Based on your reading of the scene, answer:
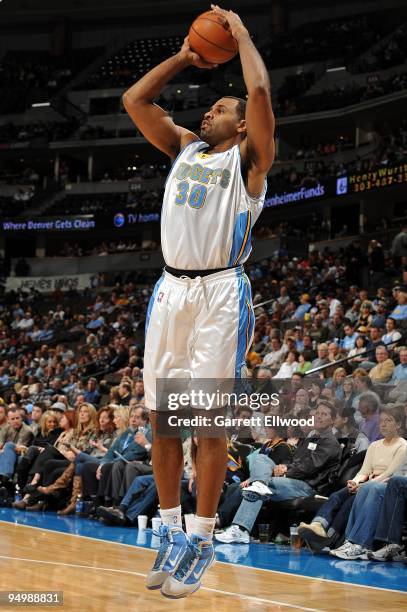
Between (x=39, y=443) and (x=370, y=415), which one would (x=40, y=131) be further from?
(x=370, y=415)

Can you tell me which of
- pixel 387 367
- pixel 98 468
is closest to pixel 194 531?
pixel 98 468

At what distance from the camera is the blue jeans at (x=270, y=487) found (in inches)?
295

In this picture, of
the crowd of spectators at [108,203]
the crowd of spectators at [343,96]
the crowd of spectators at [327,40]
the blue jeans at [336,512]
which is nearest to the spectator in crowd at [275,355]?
the blue jeans at [336,512]

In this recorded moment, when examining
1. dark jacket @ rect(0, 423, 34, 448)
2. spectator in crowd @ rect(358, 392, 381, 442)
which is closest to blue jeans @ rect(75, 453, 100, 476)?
dark jacket @ rect(0, 423, 34, 448)

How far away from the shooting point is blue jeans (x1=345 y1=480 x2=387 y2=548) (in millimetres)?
6660

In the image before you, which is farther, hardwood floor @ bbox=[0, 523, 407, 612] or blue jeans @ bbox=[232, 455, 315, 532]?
blue jeans @ bbox=[232, 455, 315, 532]

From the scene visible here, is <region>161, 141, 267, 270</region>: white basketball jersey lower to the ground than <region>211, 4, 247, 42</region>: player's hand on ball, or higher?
lower

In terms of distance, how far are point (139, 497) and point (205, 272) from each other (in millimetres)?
5357

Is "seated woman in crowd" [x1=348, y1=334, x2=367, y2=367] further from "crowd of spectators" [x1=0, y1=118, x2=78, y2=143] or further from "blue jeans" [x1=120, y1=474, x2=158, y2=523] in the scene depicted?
"crowd of spectators" [x1=0, y1=118, x2=78, y2=143]

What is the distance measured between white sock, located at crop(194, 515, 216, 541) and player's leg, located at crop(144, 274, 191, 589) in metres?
0.08

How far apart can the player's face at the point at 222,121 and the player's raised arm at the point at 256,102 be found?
0.17 meters

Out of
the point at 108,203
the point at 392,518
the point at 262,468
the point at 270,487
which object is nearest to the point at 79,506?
the point at 262,468

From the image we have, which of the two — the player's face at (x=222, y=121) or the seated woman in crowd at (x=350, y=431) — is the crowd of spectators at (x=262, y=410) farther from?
the player's face at (x=222, y=121)

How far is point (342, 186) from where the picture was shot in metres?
24.0
